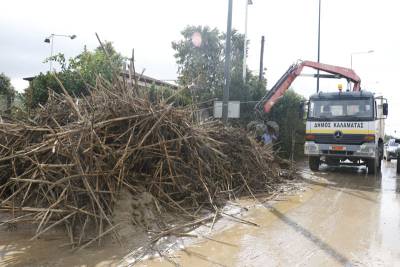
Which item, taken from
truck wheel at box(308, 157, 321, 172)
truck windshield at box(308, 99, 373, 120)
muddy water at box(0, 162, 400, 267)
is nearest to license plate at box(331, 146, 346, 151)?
truck windshield at box(308, 99, 373, 120)

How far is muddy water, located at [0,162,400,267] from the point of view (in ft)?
15.9

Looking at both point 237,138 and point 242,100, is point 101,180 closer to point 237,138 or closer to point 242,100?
point 237,138

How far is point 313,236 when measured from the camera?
604 centimetres

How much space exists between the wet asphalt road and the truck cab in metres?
3.72

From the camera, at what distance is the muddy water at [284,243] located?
4.86 metres

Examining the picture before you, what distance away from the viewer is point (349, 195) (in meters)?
9.70

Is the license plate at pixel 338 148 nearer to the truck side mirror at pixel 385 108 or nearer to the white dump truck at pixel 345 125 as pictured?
the white dump truck at pixel 345 125

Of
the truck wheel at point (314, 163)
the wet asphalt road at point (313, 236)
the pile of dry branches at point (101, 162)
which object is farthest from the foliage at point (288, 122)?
the pile of dry branches at point (101, 162)

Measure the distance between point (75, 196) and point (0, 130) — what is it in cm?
260

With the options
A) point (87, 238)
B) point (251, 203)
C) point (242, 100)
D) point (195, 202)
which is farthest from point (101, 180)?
point (242, 100)

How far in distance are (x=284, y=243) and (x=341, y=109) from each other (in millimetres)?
9060

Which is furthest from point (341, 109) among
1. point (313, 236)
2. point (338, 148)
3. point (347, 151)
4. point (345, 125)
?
point (313, 236)

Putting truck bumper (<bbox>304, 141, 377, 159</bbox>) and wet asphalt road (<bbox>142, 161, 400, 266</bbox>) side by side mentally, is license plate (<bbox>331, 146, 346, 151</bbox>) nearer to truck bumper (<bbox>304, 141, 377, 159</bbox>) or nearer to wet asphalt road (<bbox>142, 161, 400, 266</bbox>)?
truck bumper (<bbox>304, 141, 377, 159</bbox>)

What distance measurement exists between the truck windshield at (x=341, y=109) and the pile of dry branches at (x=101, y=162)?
6.14 metres
